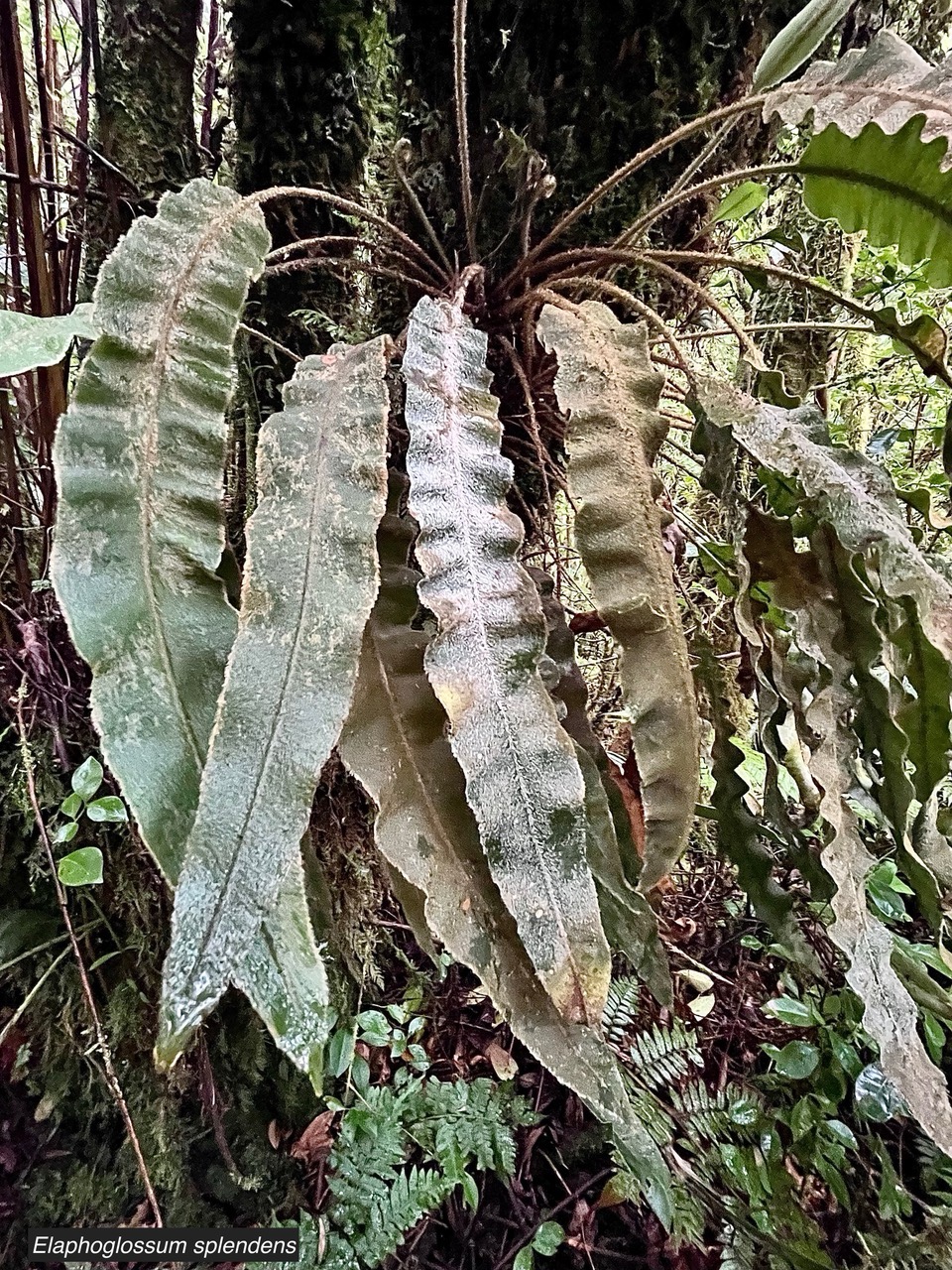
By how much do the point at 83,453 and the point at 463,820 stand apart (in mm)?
291

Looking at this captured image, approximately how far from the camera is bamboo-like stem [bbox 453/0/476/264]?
68 cm

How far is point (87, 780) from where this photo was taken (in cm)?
75

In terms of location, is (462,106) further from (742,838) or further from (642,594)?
(742,838)

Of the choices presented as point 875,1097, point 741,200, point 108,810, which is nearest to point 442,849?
point 108,810

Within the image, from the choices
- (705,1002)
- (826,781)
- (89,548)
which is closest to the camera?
(89,548)

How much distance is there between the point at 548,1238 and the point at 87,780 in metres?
0.70

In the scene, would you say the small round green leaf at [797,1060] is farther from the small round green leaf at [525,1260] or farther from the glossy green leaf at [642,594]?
the glossy green leaf at [642,594]

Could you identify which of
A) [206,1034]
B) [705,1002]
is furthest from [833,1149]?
[206,1034]

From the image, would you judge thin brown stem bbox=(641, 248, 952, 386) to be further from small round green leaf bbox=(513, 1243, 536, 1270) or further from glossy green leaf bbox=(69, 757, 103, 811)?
small round green leaf bbox=(513, 1243, 536, 1270)

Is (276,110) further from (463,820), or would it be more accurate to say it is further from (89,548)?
(463,820)

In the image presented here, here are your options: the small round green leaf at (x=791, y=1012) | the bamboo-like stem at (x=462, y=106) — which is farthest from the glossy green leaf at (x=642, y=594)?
the small round green leaf at (x=791, y=1012)

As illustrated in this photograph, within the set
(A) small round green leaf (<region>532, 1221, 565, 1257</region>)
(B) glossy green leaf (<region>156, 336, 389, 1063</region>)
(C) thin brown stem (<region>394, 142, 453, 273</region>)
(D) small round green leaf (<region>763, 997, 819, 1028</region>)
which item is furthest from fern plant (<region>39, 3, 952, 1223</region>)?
(A) small round green leaf (<region>532, 1221, 565, 1257</region>)

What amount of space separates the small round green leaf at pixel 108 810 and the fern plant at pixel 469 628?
1.12ft

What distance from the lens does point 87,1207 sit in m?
0.83
